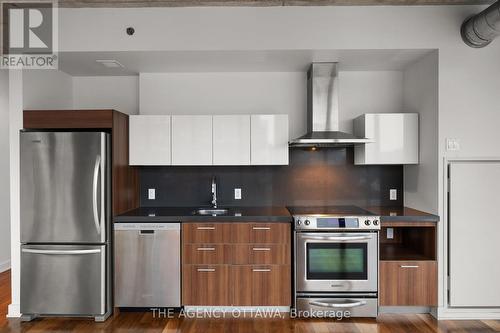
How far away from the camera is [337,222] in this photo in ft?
10.5

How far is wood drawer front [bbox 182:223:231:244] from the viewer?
3.25 meters

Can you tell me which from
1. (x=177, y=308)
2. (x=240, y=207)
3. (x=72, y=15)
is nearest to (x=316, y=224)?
(x=240, y=207)

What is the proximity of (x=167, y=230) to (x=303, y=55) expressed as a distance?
207 centimetres

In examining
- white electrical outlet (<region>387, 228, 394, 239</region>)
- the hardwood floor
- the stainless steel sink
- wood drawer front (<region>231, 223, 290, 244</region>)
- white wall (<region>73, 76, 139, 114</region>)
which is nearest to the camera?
the hardwood floor

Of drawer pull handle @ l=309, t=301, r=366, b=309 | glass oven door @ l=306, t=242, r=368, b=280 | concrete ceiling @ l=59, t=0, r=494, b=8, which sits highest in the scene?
concrete ceiling @ l=59, t=0, r=494, b=8

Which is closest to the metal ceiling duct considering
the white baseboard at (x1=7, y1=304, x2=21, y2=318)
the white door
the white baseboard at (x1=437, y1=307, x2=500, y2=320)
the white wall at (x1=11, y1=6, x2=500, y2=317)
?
the white wall at (x1=11, y1=6, x2=500, y2=317)

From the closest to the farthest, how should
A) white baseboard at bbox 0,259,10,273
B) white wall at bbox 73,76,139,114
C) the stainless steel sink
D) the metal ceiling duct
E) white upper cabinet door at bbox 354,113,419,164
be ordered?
the metal ceiling duct → white upper cabinet door at bbox 354,113,419,164 → the stainless steel sink → white wall at bbox 73,76,139,114 → white baseboard at bbox 0,259,10,273

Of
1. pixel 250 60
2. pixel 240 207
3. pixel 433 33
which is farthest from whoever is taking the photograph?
pixel 240 207

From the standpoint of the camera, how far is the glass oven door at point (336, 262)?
320 centimetres

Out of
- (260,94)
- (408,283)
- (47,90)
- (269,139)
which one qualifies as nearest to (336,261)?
(408,283)

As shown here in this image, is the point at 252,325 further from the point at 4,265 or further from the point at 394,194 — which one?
the point at 4,265

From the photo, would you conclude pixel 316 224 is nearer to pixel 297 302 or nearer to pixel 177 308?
pixel 297 302

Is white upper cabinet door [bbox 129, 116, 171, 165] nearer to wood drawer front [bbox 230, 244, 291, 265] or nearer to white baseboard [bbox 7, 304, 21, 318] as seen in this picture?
wood drawer front [bbox 230, 244, 291, 265]

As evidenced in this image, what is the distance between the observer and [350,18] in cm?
321
